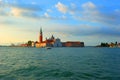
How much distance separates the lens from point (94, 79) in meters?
22.5

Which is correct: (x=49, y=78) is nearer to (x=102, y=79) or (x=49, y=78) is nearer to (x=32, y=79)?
(x=32, y=79)

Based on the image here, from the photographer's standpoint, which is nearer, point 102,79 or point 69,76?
point 102,79

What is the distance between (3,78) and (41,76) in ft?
13.0

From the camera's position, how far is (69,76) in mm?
24219

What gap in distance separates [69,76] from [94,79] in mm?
2940

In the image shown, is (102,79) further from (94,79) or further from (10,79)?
(10,79)

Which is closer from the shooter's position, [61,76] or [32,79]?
[32,79]

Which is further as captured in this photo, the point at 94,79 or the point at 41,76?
the point at 41,76

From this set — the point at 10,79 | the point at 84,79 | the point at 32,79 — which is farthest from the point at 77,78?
the point at 10,79

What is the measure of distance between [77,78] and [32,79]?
4.53m

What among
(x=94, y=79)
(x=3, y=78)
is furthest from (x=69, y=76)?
(x=3, y=78)

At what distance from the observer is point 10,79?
22.5 metres

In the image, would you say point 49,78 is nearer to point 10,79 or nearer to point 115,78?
point 10,79

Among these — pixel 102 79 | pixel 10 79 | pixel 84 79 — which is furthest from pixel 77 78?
pixel 10 79
